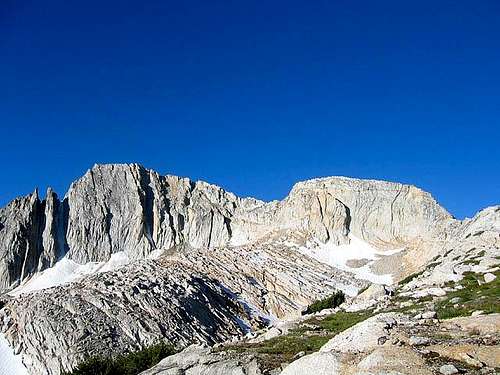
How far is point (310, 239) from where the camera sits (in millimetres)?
186375

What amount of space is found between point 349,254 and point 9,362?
125 m

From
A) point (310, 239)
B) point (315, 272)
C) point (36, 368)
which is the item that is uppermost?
point (310, 239)

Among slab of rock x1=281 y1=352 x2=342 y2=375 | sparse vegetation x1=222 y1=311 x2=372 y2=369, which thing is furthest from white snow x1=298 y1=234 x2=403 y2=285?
slab of rock x1=281 y1=352 x2=342 y2=375

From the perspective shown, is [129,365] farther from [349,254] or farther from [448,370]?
[349,254]

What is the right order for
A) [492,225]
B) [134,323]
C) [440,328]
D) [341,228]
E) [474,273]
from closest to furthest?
[440,328] < [474,273] < [134,323] < [492,225] < [341,228]

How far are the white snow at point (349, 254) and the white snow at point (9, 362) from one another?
321ft

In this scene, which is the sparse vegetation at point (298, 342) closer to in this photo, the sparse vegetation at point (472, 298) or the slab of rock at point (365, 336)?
the slab of rock at point (365, 336)

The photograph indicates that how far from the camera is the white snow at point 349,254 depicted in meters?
159

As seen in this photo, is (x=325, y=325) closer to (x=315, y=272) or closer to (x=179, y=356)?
(x=179, y=356)

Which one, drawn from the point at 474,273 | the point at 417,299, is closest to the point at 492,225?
the point at 474,273

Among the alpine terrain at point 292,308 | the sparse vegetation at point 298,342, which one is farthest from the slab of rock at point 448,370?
the sparse vegetation at point 298,342

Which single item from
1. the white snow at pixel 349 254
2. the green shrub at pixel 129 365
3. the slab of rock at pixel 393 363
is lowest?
the slab of rock at pixel 393 363

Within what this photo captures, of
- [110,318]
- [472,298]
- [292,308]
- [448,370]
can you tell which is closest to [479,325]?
[448,370]

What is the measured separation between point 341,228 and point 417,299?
159328mm
